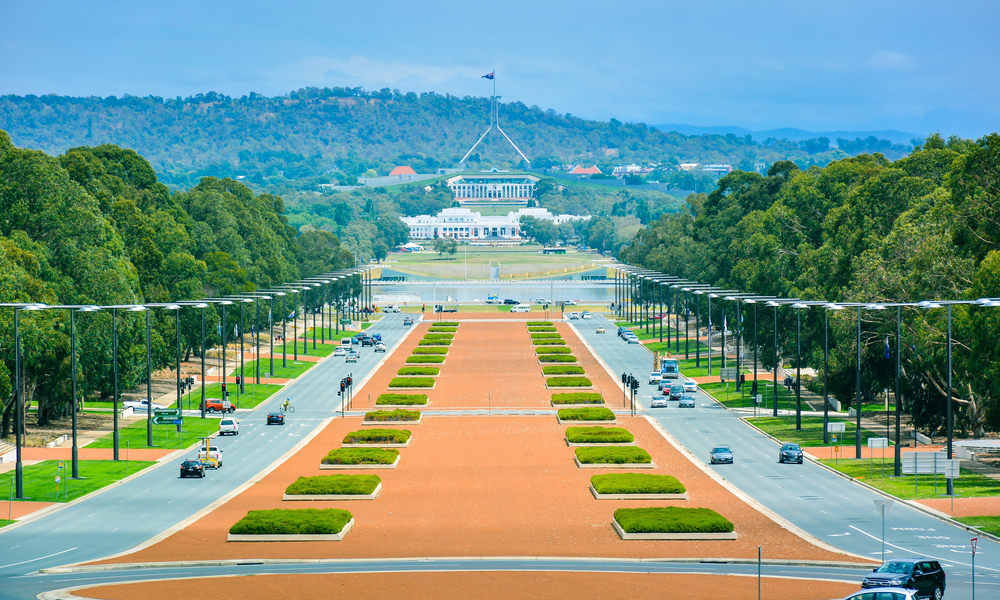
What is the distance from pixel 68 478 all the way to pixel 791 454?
45650 mm

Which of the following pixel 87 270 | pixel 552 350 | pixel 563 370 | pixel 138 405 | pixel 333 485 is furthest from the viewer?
pixel 552 350

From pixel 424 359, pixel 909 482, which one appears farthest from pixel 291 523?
pixel 424 359

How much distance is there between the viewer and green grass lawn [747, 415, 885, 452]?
282ft

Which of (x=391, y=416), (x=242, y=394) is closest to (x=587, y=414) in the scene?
(x=391, y=416)

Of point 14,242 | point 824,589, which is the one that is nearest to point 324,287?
point 14,242

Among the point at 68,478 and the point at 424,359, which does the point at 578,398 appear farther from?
the point at 68,478

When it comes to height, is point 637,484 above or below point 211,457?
above

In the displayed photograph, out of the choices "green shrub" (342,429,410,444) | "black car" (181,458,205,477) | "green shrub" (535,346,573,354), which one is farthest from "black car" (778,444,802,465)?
"green shrub" (535,346,573,354)

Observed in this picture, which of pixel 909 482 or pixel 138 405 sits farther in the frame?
pixel 138 405

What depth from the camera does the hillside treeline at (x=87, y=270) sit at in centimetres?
8094

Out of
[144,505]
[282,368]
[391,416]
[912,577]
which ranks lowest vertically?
[282,368]

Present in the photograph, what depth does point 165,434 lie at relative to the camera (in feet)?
293

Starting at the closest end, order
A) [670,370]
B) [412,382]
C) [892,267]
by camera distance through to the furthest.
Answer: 1. [892,267]
2. [412,382]
3. [670,370]

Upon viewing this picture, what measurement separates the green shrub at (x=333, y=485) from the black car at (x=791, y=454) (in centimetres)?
2726
